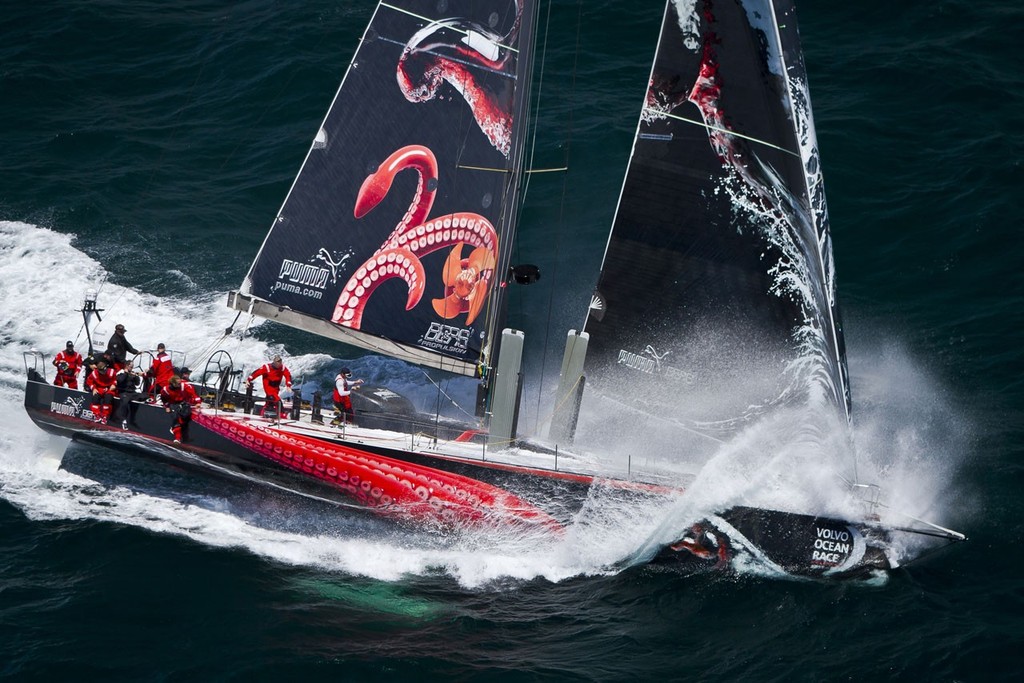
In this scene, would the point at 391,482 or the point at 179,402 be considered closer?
the point at 391,482

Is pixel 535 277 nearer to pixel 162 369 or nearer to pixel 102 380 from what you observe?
pixel 162 369

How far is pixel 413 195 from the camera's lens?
21078 millimetres

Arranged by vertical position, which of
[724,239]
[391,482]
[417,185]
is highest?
[417,185]

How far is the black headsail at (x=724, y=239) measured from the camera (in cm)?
1834

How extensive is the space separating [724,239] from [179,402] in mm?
10546

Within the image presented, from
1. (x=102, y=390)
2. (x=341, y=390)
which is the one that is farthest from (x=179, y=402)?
(x=341, y=390)

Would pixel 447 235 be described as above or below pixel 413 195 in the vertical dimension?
below

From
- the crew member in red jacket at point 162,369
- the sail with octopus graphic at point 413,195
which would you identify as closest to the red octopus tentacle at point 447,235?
the sail with octopus graphic at point 413,195

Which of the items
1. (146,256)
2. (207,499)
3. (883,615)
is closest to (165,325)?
(146,256)

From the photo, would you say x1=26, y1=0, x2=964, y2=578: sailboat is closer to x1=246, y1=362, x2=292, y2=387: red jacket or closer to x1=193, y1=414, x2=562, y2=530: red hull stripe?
x1=193, y1=414, x2=562, y2=530: red hull stripe

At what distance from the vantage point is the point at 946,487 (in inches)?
834

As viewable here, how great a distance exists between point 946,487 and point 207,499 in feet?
45.5

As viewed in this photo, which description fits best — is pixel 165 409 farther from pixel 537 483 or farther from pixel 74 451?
pixel 537 483

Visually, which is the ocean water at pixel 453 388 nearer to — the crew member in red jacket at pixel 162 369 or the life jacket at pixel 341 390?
the crew member in red jacket at pixel 162 369
